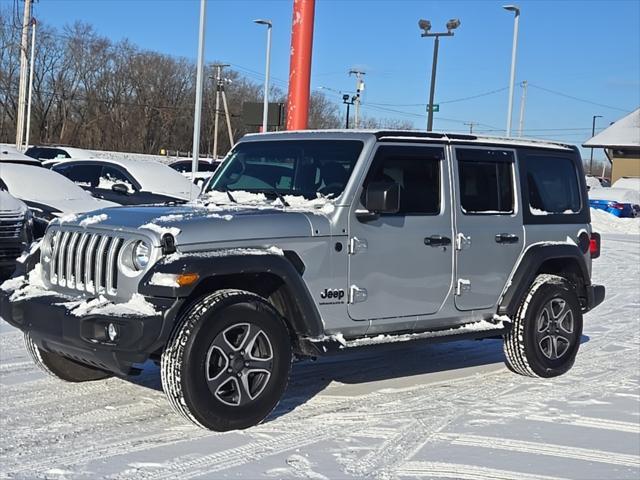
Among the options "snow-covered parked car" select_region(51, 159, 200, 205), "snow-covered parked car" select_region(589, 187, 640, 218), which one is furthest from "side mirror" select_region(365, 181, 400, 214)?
"snow-covered parked car" select_region(589, 187, 640, 218)

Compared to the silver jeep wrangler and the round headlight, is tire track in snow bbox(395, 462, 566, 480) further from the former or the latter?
the round headlight

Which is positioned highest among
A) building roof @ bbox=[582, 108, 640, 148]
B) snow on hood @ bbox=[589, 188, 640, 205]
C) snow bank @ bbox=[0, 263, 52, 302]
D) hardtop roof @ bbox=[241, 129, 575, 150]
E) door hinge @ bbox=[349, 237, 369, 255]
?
building roof @ bbox=[582, 108, 640, 148]

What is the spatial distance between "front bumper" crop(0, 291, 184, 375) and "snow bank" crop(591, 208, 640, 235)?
2623cm

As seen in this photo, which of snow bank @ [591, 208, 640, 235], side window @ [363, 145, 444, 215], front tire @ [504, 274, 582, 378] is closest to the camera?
side window @ [363, 145, 444, 215]

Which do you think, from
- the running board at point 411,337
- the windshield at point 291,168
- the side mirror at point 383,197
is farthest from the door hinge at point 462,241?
the windshield at point 291,168

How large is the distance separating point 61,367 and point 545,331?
3904 mm

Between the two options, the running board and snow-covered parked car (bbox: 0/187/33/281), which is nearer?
the running board

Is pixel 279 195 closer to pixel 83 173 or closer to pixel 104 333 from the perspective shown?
pixel 104 333

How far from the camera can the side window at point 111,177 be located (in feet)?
55.3

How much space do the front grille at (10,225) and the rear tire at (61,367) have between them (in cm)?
→ 437

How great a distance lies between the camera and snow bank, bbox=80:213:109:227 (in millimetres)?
5570

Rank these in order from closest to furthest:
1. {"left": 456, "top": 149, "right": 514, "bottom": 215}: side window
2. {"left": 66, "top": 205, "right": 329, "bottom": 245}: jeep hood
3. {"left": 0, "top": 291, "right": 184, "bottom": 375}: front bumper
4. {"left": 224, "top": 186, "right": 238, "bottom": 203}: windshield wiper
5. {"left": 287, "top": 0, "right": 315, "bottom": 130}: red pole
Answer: {"left": 0, "top": 291, "right": 184, "bottom": 375}: front bumper, {"left": 66, "top": 205, "right": 329, "bottom": 245}: jeep hood, {"left": 224, "top": 186, "right": 238, "bottom": 203}: windshield wiper, {"left": 456, "top": 149, "right": 514, "bottom": 215}: side window, {"left": 287, "top": 0, "right": 315, "bottom": 130}: red pole

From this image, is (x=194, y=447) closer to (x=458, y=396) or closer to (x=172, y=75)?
(x=458, y=396)

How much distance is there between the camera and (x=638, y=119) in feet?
195
